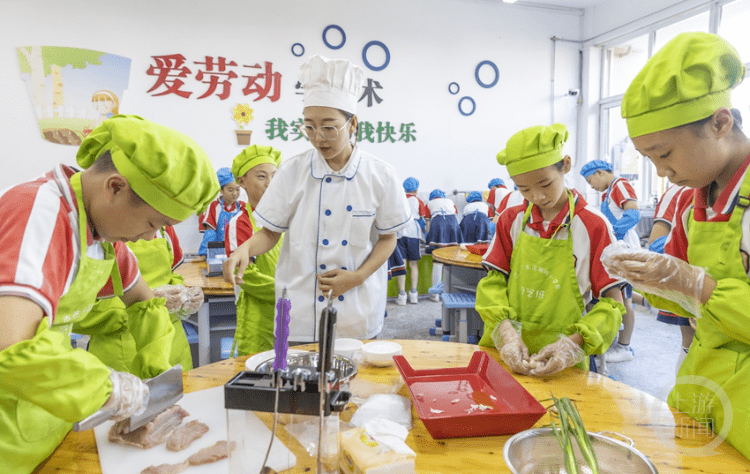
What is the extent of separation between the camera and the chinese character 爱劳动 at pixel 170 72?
5.55 meters

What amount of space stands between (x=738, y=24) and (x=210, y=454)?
25.8 ft

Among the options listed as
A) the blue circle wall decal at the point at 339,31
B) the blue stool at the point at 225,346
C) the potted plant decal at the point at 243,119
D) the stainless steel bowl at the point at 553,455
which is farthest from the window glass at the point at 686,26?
the stainless steel bowl at the point at 553,455

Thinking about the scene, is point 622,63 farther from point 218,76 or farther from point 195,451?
point 195,451

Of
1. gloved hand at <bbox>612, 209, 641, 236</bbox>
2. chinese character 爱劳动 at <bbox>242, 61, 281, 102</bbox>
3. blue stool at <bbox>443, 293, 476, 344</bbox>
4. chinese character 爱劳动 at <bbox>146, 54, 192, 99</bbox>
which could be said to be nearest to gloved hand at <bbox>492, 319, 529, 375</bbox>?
blue stool at <bbox>443, 293, 476, 344</bbox>

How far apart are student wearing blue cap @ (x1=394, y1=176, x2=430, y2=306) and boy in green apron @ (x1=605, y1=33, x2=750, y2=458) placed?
4.73m

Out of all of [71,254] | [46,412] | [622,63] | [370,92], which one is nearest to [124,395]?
[46,412]

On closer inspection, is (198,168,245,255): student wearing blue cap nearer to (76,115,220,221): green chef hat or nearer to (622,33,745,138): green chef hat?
(76,115,220,221): green chef hat

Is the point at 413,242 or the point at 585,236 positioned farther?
the point at 413,242

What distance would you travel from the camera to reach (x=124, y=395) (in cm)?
89

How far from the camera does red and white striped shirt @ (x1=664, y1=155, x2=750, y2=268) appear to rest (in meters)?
1.03

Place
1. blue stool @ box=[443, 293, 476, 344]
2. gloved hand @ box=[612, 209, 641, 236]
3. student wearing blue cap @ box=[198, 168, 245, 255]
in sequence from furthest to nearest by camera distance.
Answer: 1. gloved hand @ box=[612, 209, 641, 236]
2. student wearing blue cap @ box=[198, 168, 245, 255]
3. blue stool @ box=[443, 293, 476, 344]

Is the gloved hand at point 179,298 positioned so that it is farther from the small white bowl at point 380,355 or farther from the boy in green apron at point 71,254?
the small white bowl at point 380,355

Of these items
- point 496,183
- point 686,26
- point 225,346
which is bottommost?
point 225,346

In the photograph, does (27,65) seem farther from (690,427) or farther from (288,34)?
(690,427)
